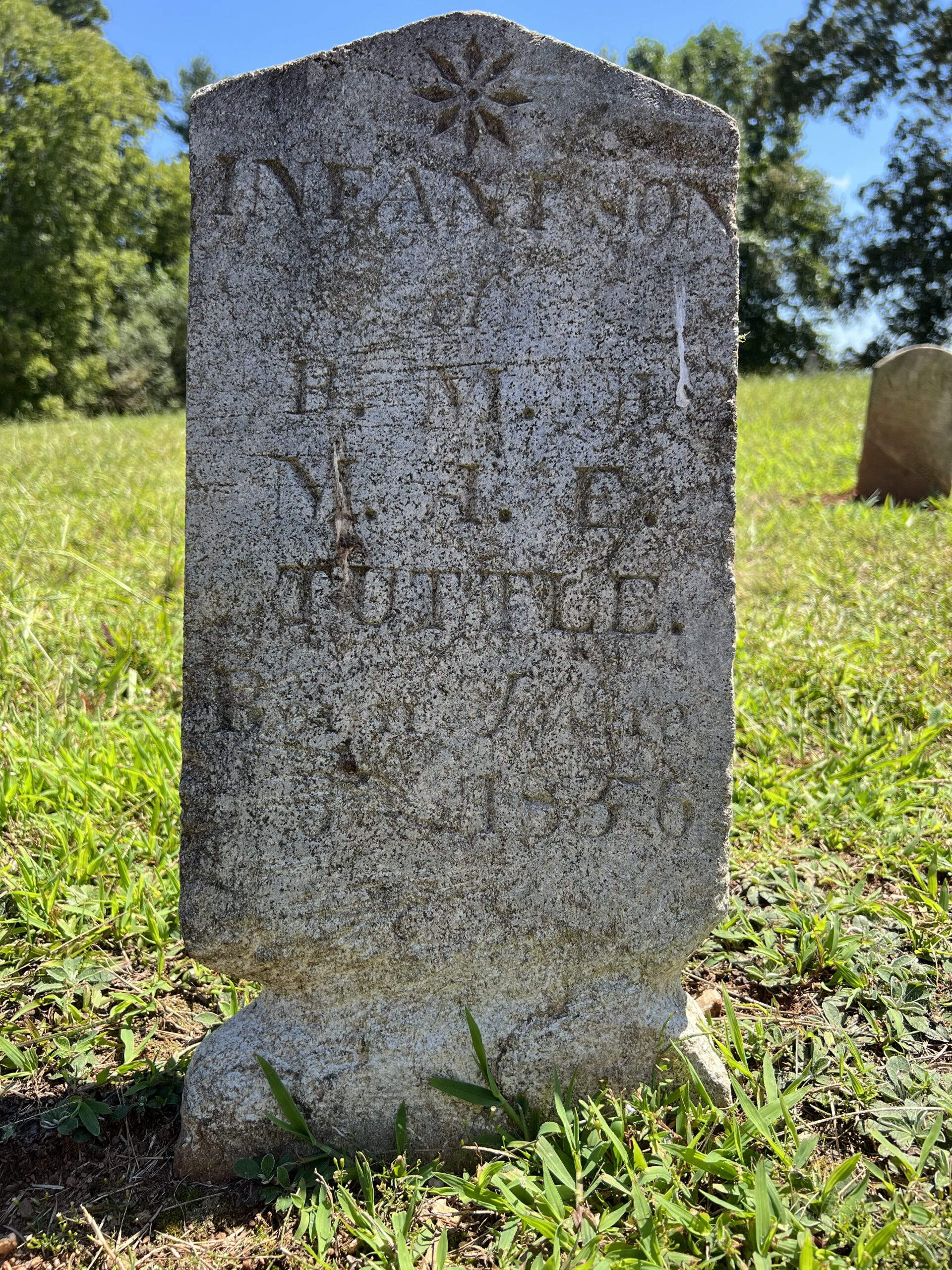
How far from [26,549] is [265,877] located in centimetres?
302

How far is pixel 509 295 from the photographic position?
142 centimetres

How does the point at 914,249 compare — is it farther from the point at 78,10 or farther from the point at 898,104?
the point at 78,10

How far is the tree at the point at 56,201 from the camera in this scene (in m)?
17.7

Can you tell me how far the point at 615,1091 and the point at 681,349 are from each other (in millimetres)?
1281

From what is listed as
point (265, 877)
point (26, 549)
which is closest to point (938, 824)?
point (265, 877)

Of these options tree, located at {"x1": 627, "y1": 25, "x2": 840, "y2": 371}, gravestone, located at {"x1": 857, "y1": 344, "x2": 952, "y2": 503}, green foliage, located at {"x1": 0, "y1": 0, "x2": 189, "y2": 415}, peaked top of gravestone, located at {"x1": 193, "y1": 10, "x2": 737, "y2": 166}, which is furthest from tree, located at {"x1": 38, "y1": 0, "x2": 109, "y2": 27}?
peaked top of gravestone, located at {"x1": 193, "y1": 10, "x2": 737, "y2": 166}

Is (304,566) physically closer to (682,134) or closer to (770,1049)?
(682,134)

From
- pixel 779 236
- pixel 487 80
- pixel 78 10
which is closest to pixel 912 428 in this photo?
pixel 487 80

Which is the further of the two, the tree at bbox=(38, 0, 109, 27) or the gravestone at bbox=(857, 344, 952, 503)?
the tree at bbox=(38, 0, 109, 27)

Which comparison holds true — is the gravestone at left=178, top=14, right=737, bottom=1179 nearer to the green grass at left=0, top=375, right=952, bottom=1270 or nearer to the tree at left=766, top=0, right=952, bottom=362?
the green grass at left=0, top=375, right=952, bottom=1270

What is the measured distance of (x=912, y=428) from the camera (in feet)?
16.8

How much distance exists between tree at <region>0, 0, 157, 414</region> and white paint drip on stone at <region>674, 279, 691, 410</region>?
61.9 ft

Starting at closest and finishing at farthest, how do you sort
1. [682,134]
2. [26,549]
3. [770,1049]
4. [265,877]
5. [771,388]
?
[682,134] → [265,877] → [770,1049] → [26,549] → [771,388]

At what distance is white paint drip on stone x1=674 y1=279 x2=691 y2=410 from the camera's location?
142 cm
